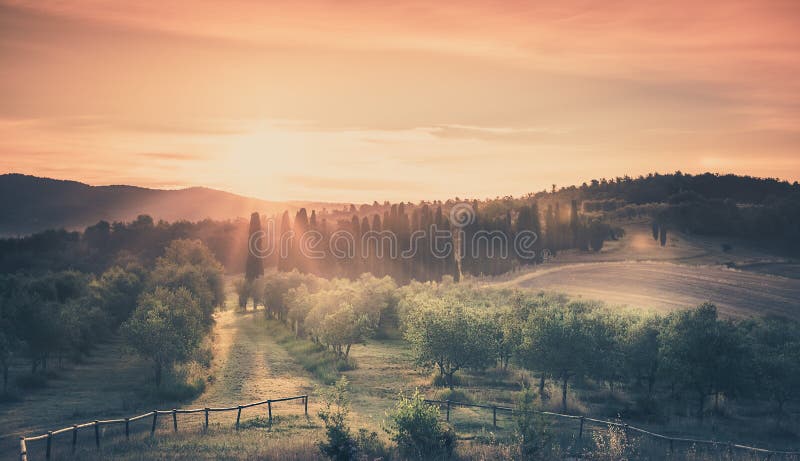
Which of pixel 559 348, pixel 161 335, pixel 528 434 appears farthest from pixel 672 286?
pixel 161 335

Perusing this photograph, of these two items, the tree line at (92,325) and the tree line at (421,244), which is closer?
the tree line at (92,325)

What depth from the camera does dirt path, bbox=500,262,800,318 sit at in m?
92.5

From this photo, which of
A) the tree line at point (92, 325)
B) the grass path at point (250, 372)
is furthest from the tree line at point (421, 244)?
the grass path at point (250, 372)

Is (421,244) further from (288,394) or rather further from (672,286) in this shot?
(288,394)

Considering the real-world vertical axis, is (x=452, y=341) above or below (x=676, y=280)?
above

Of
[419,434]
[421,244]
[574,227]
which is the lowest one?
[419,434]

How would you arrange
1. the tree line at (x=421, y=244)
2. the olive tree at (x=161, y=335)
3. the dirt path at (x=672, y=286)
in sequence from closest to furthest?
the olive tree at (x=161, y=335)
the dirt path at (x=672, y=286)
the tree line at (x=421, y=244)

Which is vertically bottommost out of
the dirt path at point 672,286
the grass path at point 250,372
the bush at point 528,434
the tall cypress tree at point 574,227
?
the grass path at point 250,372

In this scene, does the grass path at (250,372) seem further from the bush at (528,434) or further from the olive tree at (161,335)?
the bush at (528,434)

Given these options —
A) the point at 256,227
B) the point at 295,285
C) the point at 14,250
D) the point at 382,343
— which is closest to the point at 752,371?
the point at 382,343

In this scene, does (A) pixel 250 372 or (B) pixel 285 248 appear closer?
(A) pixel 250 372

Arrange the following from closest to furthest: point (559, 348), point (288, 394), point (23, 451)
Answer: point (23, 451)
point (559, 348)
point (288, 394)

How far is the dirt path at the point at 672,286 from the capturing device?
92.5 meters

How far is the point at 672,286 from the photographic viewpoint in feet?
355
